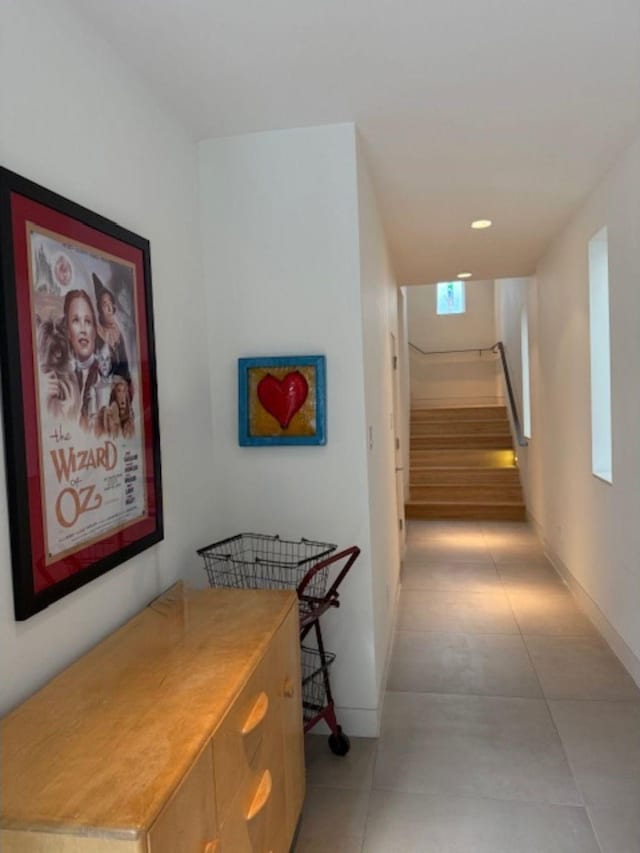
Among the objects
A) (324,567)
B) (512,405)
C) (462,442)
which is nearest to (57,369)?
(324,567)

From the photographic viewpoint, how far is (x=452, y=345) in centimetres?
941

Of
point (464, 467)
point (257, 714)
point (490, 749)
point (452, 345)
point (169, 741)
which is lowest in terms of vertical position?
point (490, 749)

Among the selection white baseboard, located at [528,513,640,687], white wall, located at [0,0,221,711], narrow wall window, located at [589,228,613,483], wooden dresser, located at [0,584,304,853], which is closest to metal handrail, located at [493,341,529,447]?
white baseboard, located at [528,513,640,687]

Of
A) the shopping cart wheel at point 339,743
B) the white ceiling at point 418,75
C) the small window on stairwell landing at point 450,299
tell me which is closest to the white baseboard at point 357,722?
the shopping cart wheel at point 339,743

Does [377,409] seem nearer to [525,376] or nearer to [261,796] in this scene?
[261,796]

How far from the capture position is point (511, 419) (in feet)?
24.4

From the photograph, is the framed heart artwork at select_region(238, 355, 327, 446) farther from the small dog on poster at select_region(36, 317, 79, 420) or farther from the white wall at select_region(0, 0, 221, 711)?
the small dog on poster at select_region(36, 317, 79, 420)

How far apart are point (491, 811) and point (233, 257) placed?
92.0 inches

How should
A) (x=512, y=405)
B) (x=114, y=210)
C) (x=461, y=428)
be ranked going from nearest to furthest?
(x=114, y=210) → (x=512, y=405) → (x=461, y=428)

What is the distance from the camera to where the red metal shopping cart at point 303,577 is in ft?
7.32

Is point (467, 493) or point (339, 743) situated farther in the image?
point (467, 493)

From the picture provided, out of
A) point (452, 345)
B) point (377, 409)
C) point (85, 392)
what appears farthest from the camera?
point (452, 345)

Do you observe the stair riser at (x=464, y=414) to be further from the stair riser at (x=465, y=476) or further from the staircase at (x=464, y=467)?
the stair riser at (x=465, y=476)

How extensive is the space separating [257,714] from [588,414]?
112 inches
